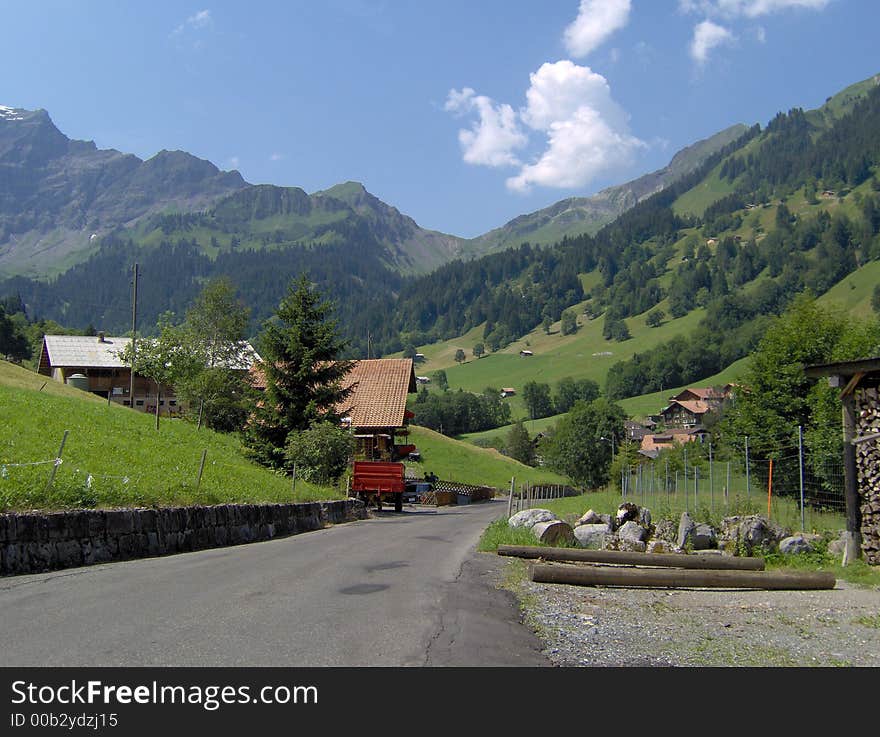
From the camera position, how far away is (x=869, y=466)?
16.5 meters

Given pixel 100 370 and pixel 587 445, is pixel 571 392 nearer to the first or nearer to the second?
pixel 587 445

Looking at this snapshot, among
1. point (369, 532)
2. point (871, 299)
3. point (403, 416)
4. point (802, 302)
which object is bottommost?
point (369, 532)

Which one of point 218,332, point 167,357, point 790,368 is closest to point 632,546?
point 790,368

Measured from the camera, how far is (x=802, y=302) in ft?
142

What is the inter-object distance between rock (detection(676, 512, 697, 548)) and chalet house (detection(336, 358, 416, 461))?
96.8 feet

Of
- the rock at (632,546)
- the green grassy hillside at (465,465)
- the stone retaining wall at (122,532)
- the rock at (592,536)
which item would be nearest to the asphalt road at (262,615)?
the stone retaining wall at (122,532)

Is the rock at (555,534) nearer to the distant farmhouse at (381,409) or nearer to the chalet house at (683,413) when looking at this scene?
the distant farmhouse at (381,409)

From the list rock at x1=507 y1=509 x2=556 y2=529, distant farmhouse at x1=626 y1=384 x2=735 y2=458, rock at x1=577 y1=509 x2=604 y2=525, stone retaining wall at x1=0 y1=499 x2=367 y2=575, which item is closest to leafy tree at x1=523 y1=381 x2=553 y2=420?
distant farmhouse at x1=626 y1=384 x2=735 y2=458

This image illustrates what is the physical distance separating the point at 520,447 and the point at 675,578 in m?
115

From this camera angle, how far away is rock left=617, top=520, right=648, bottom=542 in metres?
20.9

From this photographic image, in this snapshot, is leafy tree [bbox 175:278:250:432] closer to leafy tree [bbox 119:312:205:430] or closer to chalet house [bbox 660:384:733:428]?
leafy tree [bbox 119:312:205:430]
